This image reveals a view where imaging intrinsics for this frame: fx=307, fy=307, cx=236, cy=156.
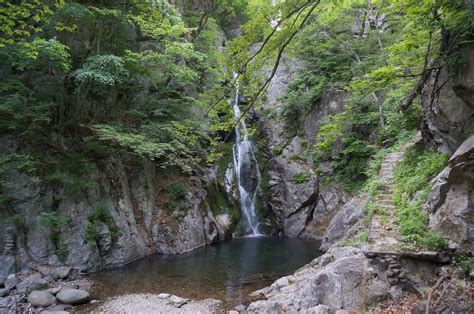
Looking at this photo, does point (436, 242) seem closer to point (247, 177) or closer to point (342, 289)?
point (342, 289)

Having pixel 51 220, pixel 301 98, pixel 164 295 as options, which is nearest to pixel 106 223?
pixel 51 220

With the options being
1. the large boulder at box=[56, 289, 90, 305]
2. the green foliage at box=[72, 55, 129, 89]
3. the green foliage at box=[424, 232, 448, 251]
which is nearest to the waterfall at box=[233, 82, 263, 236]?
the green foliage at box=[72, 55, 129, 89]

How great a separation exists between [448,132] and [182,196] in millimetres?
10588

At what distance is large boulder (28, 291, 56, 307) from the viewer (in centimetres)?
704

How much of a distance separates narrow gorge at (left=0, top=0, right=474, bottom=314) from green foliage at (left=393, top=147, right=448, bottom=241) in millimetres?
50

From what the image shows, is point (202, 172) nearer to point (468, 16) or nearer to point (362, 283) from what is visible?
point (362, 283)

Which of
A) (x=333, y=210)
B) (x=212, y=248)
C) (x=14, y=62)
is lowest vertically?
(x=212, y=248)

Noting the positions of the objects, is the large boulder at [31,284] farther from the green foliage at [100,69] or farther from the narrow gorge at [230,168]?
the green foliage at [100,69]

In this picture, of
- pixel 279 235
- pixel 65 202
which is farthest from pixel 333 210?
pixel 65 202

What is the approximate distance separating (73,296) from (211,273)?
3.91 m

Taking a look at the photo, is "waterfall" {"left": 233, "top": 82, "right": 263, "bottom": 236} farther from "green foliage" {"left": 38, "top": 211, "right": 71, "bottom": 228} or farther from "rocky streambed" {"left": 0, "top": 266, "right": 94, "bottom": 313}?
"rocky streambed" {"left": 0, "top": 266, "right": 94, "bottom": 313}

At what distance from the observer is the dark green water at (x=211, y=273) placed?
820 centimetres

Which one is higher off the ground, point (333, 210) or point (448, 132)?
point (448, 132)

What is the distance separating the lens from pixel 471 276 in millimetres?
4801
